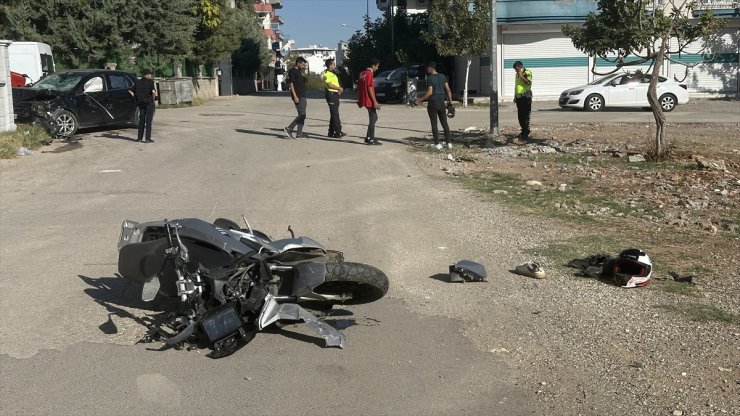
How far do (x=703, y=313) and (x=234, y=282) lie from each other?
142 inches

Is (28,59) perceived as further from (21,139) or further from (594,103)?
(594,103)

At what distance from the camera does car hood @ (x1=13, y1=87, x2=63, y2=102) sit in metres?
18.6

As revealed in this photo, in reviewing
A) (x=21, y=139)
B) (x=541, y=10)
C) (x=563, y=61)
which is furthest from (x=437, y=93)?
(x=563, y=61)

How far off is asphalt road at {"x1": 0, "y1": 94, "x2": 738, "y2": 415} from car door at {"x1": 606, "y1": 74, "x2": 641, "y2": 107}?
15276mm

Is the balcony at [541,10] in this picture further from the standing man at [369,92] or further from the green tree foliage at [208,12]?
the standing man at [369,92]

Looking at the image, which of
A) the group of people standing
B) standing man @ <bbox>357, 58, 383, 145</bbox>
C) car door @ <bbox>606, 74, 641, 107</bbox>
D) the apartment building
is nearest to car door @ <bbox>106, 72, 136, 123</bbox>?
the group of people standing

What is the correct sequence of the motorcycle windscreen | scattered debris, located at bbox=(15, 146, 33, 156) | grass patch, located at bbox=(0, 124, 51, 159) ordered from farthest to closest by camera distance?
scattered debris, located at bbox=(15, 146, 33, 156) → grass patch, located at bbox=(0, 124, 51, 159) → the motorcycle windscreen

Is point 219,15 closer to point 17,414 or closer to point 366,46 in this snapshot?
point 366,46

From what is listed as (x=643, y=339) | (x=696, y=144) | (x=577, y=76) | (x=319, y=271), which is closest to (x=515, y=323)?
(x=643, y=339)

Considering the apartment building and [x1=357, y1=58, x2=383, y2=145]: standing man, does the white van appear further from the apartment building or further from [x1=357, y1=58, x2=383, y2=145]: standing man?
the apartment building

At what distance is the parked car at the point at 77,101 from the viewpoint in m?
18.5

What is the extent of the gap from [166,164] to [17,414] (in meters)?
11.0

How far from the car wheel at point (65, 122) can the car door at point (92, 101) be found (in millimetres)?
293

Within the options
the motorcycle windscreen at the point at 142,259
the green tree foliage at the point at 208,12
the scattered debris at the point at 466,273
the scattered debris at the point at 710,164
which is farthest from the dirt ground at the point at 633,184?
the green tree foliage at the point at 208,12
